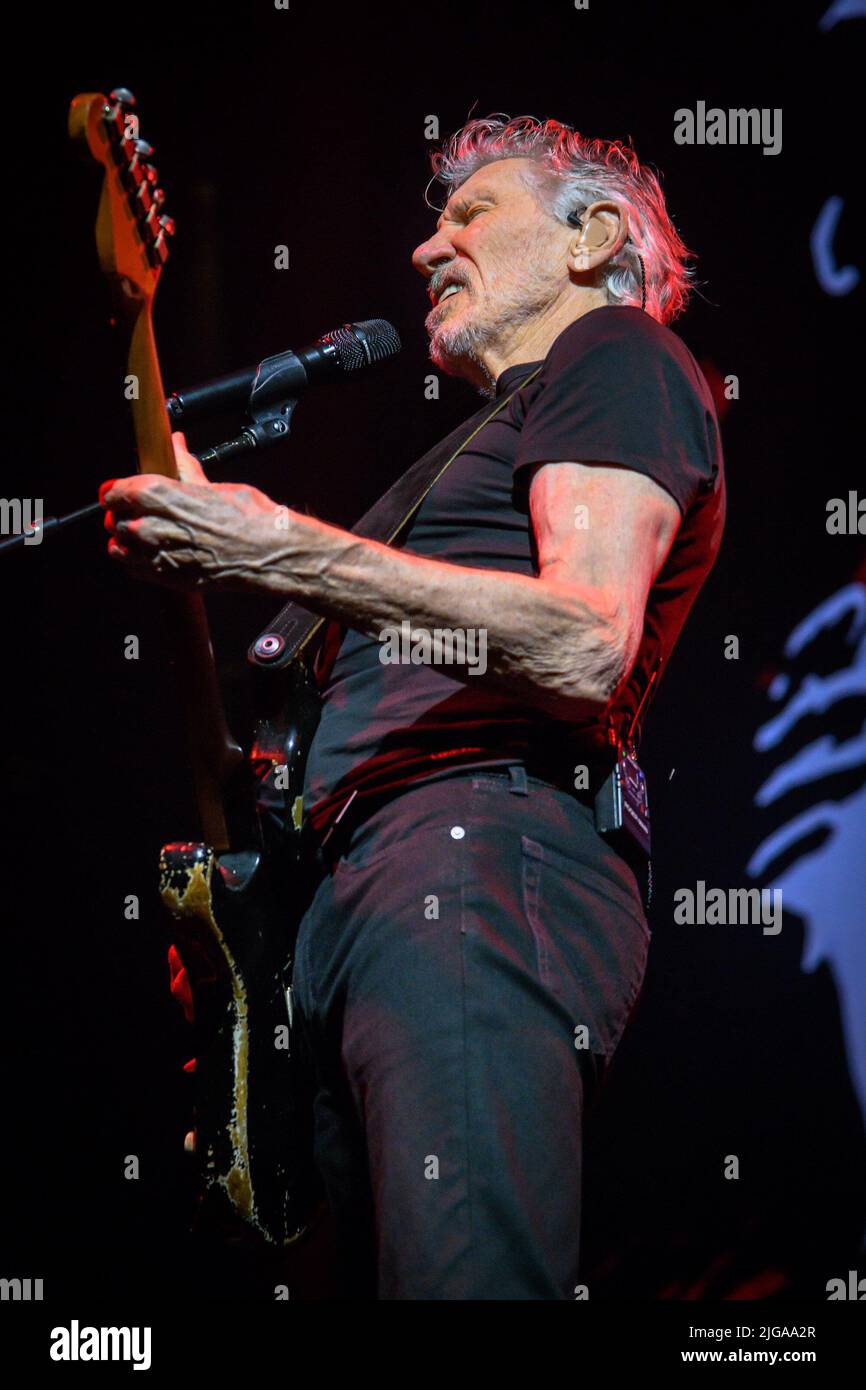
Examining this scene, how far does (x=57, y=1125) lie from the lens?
8.79 ft

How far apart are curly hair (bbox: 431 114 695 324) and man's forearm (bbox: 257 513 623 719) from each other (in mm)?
915

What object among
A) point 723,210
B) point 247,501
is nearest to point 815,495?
point 723,210

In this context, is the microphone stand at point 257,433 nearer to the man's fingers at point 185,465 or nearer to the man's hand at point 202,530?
the man's fingers at point 185,465

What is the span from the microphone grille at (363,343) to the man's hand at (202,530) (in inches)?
26.0

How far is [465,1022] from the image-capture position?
4.12 ft

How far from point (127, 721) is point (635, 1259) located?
1.59 metres

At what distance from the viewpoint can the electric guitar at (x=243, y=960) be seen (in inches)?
62.8

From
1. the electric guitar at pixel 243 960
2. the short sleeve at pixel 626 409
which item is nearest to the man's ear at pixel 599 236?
the short sleeve at pixel 626 409

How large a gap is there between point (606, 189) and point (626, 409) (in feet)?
2.69

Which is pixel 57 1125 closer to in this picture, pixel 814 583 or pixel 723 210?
pixel 814 583

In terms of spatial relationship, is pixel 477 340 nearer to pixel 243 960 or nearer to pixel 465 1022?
pixel 243 960

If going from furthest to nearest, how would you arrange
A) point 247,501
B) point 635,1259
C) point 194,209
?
point 194,209
point 635,1259
point 247,501
